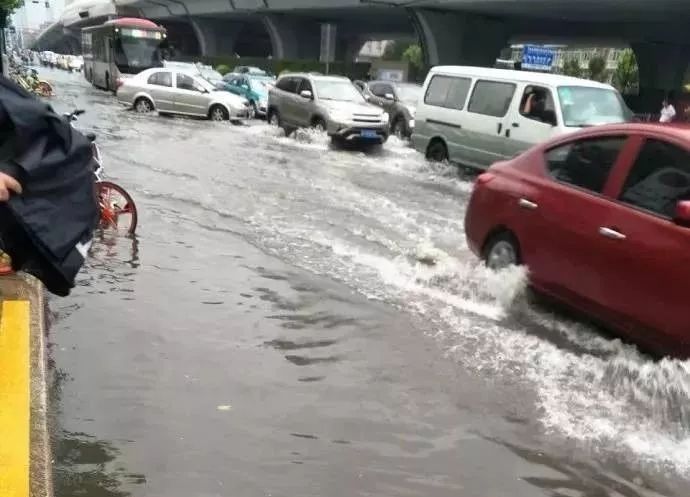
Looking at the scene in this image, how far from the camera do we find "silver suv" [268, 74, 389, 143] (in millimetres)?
17016

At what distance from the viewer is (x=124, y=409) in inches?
168

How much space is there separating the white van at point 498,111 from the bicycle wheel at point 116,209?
21.6ft

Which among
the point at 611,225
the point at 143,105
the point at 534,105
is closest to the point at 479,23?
the point at 143,105

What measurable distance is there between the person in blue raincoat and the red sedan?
3486 millimetres

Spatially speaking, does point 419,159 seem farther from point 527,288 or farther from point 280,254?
point 527,288

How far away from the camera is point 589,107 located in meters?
11.7

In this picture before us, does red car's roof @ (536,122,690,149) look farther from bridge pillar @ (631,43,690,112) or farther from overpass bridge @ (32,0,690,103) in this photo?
bridge pillar @ (631,43,690,112)

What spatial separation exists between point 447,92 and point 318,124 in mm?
4606

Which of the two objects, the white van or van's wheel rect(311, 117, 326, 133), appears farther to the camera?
van's wheel rect(311, 117, 326, 133)

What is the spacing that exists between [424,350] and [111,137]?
13.8 meters

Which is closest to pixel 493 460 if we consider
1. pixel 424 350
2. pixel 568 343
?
pixel 424 350

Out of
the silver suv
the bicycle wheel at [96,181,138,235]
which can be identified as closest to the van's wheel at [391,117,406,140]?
the silver suv

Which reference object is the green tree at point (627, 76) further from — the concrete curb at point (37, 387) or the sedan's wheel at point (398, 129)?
the concrete curb at point (37, 387)

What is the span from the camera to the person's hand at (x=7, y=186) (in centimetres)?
222
